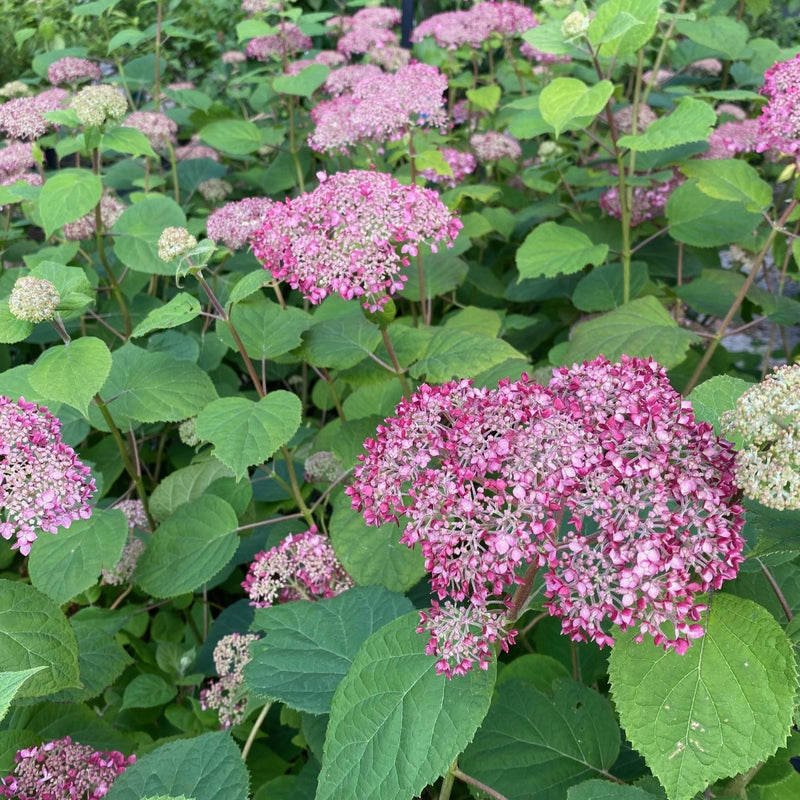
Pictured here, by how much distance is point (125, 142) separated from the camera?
206 cm

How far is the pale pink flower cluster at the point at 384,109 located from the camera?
214cm

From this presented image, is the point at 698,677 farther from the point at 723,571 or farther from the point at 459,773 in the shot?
the point at 459,773

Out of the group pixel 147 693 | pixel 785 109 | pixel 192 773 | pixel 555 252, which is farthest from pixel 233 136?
pixel 192 773

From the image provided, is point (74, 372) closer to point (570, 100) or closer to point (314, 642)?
point (314, 642)

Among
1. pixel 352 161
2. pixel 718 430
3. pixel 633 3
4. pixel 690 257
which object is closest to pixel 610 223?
pixel 690 257

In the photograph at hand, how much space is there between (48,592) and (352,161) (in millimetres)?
2136

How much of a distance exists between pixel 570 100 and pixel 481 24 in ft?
4.92

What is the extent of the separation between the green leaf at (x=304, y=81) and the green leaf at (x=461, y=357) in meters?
1.44

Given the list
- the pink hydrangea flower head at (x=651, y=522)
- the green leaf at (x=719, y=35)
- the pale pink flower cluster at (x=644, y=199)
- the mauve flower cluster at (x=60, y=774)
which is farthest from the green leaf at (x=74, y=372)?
the green leaf at (x=719, y=35)

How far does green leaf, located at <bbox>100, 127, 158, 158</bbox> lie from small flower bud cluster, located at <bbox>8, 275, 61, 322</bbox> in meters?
0.74

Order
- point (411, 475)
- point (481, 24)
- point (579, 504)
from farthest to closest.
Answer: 1. point (481, 24)
2. point (411, 475)
3. point (579, 504)

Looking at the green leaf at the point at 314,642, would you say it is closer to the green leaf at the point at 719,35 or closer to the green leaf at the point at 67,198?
the green leaf at the point at 67,198

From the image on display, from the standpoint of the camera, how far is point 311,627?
4.08ft

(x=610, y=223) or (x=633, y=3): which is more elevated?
(x=633, y=3)
